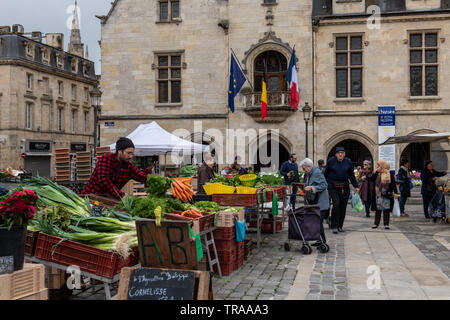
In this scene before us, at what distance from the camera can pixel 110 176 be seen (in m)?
6.98

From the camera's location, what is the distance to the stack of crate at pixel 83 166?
15.0 m

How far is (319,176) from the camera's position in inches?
387

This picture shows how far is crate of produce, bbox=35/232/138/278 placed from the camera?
4.70 meters

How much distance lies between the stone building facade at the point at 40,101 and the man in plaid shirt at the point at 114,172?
32.4 meters

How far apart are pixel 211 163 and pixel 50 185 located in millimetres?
5801

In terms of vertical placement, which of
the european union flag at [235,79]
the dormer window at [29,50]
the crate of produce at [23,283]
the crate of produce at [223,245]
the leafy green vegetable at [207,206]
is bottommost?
the crate of produce at [223,245]

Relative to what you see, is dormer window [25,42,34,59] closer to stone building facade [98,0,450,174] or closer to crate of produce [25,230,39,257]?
stone building facade [98,0,450,174]

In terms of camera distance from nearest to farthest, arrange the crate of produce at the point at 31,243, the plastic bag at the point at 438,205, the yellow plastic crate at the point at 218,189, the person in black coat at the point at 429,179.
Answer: the crate of produce at the point at 31,243, the yellow plastic crate at the point at 218,189, the plastic bag at the point at 438,205, the person in black coat at the point at 429,179

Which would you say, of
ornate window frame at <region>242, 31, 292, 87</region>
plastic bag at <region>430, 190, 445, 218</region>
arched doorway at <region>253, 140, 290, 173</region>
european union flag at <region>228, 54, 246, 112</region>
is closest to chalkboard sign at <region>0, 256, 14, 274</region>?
plastic bag at <region>430, 190, 445, 218</region>

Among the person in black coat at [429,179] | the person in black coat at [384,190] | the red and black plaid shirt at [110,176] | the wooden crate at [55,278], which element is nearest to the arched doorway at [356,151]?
the person in black coat at [429,179]

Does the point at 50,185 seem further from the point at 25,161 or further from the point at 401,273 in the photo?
the point at 25,161

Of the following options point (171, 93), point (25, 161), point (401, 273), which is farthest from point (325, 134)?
point (25, 161)

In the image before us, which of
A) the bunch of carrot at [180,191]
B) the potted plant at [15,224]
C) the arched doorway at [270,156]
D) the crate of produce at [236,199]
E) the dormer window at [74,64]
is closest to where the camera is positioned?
the potted plant at [15,224]

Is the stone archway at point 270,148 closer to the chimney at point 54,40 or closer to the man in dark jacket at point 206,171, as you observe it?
the man in dark jacket at point 206,171
